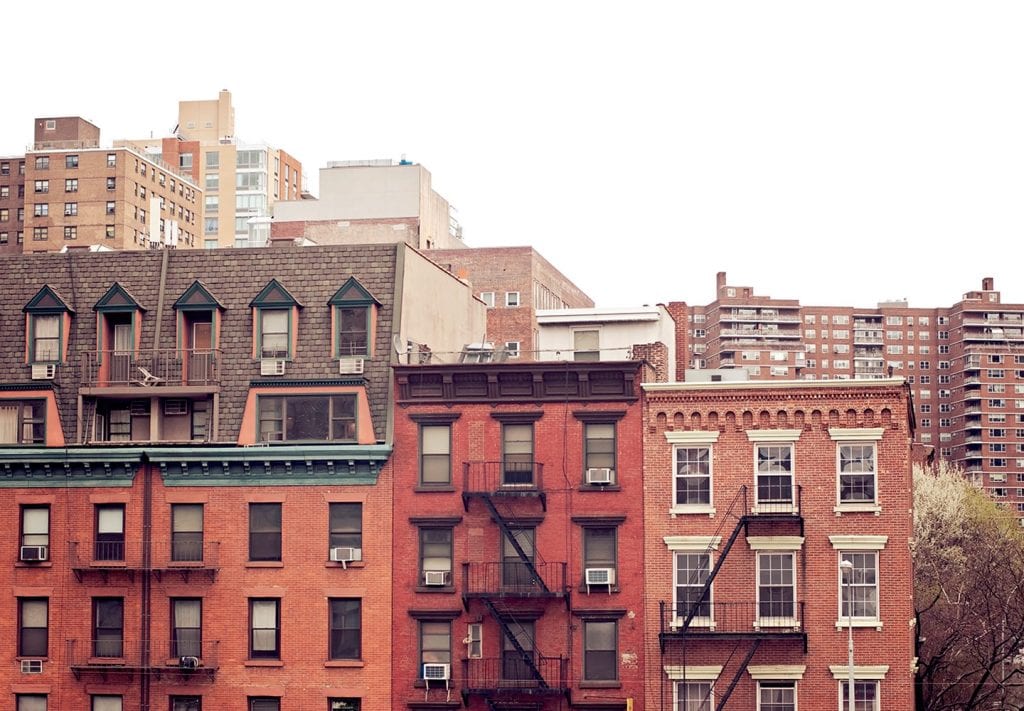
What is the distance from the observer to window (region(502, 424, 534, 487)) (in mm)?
56406

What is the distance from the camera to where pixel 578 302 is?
13012 centimetres

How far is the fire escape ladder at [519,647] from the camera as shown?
54.4 metres

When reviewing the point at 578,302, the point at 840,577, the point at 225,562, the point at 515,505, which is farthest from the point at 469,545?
the point at 578,302

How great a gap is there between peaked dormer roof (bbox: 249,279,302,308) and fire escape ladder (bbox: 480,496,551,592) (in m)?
9.75

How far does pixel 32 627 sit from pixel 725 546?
23.8m

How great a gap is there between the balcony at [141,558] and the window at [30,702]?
14.1 feet

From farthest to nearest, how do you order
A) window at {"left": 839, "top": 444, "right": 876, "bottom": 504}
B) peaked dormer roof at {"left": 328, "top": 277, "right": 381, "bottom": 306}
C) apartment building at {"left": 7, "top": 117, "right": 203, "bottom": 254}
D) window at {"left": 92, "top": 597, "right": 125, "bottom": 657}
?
apartment building at {"left": 7, "top": 117, "right": 203, "bottom": 254} → peaked dormer roof at {"left": 328, "top": 277, "right": 381, "bottom": 306} → window at {"left": 92, "top": 597, "right": 125, "bottom": 657} → window at {"left": 839, "top": 444, "right": 876, "bottom": 504}

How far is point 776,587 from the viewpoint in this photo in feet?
178

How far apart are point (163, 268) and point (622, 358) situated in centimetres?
1724

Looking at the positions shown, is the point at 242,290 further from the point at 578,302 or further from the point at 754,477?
the point at 578,302

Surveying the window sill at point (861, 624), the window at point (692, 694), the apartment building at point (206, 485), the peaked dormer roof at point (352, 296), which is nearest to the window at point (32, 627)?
the apartment building at point (206, 485)

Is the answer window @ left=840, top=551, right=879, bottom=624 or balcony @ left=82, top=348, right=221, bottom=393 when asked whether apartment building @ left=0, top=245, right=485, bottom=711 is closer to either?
balcony @ left=82, top=348, right=221, bottom=393

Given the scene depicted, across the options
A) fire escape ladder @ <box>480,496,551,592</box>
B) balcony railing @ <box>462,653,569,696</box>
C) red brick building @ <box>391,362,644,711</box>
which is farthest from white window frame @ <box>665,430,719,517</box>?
balcony railing @ <box>462,653,569,696</box>

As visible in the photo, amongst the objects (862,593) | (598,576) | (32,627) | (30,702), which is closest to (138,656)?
(32,627)
